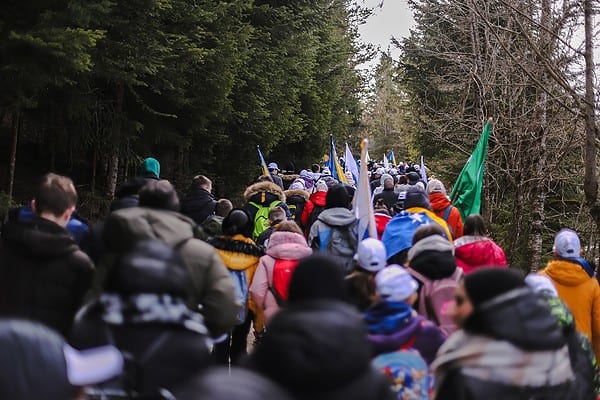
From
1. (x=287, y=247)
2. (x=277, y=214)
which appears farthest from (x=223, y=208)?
(x=287, y=247)

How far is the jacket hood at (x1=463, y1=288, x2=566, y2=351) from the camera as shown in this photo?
11.1ft

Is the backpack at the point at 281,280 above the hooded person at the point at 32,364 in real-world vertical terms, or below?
below

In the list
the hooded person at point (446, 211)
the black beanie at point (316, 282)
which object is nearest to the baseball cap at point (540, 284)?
the black beanie at point (316, 282)

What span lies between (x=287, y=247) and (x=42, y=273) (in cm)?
304

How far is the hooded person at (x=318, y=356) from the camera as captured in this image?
2.43 metres

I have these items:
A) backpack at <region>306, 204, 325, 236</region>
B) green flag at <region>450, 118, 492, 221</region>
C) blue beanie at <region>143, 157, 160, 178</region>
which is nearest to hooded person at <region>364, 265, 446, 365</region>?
blue beanie at <region>143, 157, 160, 178</region>

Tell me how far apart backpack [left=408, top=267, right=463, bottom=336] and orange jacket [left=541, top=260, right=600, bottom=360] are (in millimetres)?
1274

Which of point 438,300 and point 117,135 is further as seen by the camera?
point 117,135

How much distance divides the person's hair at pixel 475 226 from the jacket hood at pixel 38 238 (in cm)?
378

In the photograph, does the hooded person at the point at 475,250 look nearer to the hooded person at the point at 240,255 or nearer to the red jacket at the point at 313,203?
the hooded person at the point at 240,255

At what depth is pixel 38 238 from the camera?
427 centimetres

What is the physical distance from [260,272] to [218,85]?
28.8 feet

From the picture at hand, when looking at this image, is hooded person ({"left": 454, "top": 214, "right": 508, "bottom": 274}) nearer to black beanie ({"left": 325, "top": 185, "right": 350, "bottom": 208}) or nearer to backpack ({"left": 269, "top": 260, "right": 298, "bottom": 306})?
backpack ({"left": 269, "top": 260, "right": 298, "bottom": 306})

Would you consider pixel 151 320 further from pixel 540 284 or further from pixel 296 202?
pixel 296 202
